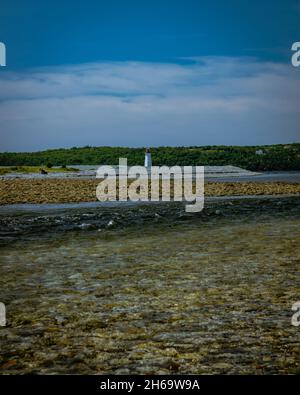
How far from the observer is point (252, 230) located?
17.8 meters

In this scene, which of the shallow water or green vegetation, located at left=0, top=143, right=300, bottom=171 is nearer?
the shallow water

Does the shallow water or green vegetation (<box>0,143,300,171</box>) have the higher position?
green vegetation (<box>0,143,300,171</box>)

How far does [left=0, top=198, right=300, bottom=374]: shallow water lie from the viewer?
5906 millimetres

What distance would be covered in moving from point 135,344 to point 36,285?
3922 mm

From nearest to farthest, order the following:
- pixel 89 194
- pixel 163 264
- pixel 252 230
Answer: pixel 163 264
pixel 252 230
pixel 89 194

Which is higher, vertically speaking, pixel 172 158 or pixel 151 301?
pixel 172 158

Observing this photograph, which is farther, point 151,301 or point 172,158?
point 172,158

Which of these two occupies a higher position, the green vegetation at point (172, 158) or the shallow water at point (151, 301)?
the green vegetation at point (172, 158)

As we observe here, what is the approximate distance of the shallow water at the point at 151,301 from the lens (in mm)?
5906

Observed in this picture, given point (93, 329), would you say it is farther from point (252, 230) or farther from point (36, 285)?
point (252, 230)

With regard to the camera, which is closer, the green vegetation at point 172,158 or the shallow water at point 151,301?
the shallow water at point 151,301

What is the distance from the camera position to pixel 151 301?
8.39 m

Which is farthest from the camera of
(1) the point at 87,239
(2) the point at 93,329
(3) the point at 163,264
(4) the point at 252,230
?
(4) the point at 252,230

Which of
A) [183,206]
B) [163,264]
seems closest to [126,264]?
[163,264]
